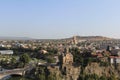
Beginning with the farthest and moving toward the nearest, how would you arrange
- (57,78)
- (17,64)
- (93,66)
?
1. (17,64)
2. (93,66)
3. (57,78)

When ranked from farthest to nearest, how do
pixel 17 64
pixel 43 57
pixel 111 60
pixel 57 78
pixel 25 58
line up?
1. pixel 43 57
2. pixel 25 58
3. pixel 17 64
4. pixel 111 60
5. pixel 57 78

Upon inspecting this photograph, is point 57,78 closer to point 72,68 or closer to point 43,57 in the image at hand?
point 72,68

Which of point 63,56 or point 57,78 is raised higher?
point 63,56

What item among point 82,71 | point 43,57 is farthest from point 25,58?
point 82,71

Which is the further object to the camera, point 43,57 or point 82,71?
point 43,57

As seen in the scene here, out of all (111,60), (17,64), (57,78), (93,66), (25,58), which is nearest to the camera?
(57,78)

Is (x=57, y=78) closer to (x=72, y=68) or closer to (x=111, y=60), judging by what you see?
(x=72, y=68)

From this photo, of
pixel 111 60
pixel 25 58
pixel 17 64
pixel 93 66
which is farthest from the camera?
pixel 25 58

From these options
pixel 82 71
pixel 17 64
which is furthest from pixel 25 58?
pixel 82 71

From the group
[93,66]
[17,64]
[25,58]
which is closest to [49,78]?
→ [93,66]
